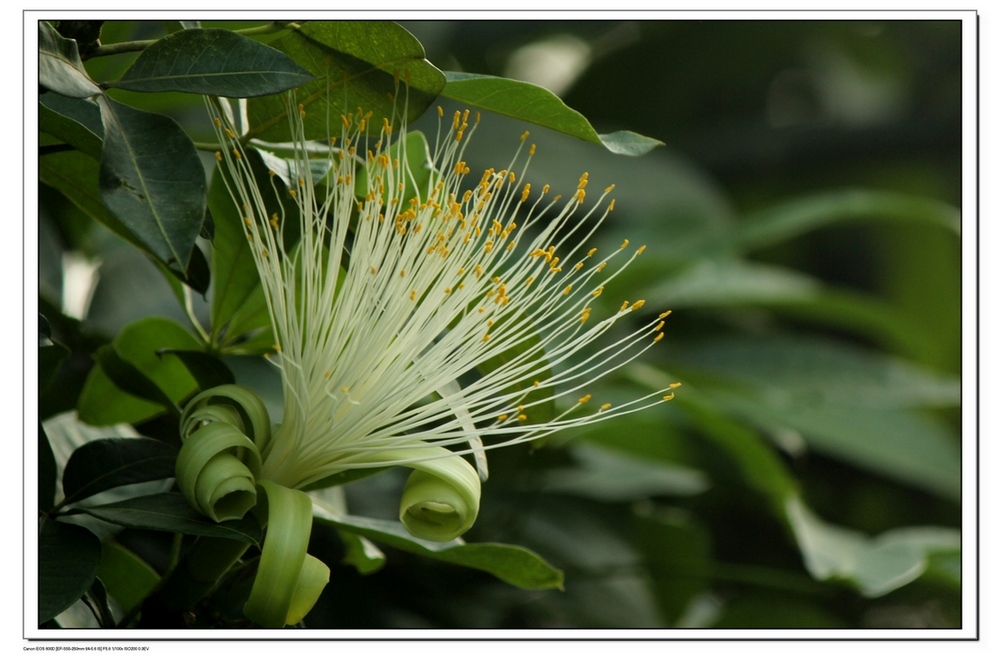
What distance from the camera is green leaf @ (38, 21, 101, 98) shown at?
53cm

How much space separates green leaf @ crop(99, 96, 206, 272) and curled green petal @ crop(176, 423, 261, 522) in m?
0.10

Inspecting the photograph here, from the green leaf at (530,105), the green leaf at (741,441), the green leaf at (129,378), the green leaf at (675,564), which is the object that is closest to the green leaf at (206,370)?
the green leaf at (129,378)

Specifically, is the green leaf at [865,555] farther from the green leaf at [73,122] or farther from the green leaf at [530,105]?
the green leaf at [73,122]

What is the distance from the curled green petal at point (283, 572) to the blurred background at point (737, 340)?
21 centimetres

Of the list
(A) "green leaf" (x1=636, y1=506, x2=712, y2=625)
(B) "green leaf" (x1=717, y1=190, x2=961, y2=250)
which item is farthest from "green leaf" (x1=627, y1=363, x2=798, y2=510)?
(B) "green leaf" (x1=717, y1=190, x2=961, y2=250)

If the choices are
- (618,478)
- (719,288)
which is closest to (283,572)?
(618,478)

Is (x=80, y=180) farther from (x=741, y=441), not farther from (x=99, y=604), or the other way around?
(x=741, y=441)

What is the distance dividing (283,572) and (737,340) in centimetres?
100

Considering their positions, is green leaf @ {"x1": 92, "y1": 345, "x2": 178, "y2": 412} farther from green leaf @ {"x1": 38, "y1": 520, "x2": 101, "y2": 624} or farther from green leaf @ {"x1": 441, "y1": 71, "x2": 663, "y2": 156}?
green leaf @ {"x1": 441, "y1": 71, "x2": 663, "y2": 156}

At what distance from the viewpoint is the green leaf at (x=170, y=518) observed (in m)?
0.55

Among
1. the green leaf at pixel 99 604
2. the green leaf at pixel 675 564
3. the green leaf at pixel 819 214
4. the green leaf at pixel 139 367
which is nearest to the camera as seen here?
the green leaf at pixel 99 604

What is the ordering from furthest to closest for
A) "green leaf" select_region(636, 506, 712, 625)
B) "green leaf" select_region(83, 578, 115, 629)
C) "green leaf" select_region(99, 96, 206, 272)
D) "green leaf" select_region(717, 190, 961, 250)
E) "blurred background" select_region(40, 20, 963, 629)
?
"green leaf" select_region(717, 190, 961, 250) < "green leaf" select_region(636, 506, 712, 625) < "blurred background" select_region(40, 20, 963, 629) < "green leaf" select_region(83, 578, 115, 629) < "green leaf" select_region(99, 96, 206, 272)

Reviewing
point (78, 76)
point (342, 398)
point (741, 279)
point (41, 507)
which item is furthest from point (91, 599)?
point (741, 279)

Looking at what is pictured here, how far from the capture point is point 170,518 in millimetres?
565
